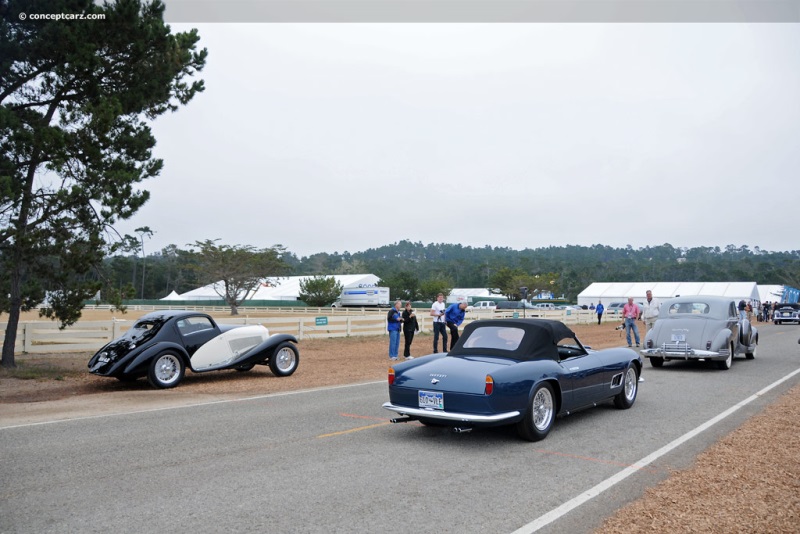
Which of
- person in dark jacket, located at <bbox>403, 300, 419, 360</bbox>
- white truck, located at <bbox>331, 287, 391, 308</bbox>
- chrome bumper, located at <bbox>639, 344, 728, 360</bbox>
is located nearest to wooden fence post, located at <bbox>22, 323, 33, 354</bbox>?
person in dark jacket, located at <bbox>403, 300, 419, 360</bbox>

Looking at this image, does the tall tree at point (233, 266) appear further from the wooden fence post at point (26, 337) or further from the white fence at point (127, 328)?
the wooden fence post at point (26, 337)

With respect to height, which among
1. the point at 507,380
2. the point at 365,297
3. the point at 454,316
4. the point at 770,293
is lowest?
the point at 507,380

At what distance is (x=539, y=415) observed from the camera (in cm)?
718

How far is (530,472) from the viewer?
18.9 feet

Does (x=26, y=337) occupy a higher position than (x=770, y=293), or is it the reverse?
(x=770, y=293)

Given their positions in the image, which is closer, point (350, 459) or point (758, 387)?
point (350, 459)

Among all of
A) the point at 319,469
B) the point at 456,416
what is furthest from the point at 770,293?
the point at 319,469

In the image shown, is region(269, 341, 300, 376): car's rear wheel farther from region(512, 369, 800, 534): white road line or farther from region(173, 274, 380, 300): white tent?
region(173, 274, 380, 300): white tent

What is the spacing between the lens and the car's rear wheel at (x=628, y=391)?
29.4 feet

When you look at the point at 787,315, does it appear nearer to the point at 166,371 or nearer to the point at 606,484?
the point at 166,371

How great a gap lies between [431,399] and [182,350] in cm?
686

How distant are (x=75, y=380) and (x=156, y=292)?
114525 mm

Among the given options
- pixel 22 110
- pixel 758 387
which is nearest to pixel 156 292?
pixel 22 110

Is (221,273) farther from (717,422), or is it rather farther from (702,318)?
(717,422)
